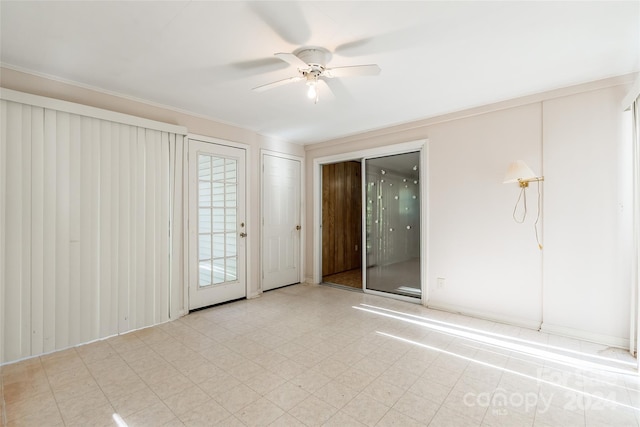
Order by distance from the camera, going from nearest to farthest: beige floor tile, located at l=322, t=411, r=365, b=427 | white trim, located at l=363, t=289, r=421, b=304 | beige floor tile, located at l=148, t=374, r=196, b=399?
beige floor tile, located at l=322, t=411, r=365, b=427
beige floor tile, located at l=148, t=374, r=196, b=399
white trim, located at l=363, t=289, r=421, b=304

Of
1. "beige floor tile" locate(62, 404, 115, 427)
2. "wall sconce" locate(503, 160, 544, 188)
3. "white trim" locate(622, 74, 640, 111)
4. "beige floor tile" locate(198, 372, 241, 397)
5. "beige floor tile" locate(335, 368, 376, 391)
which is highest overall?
"white trim" locate(622, 74, 640, 111)

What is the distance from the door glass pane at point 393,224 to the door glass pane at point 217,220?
205 cm

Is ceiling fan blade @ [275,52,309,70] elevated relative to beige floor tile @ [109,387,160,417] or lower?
elevated

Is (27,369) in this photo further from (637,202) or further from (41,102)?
(637,202)

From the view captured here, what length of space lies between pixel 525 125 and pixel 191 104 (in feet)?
12.3

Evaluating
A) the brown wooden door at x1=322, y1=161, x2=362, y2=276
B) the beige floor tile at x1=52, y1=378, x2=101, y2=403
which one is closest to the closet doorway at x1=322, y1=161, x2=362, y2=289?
the brown wooden door at x1=322, y1=161, x2=362, y2=276

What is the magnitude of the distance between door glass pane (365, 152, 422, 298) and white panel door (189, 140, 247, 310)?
196 centimetres

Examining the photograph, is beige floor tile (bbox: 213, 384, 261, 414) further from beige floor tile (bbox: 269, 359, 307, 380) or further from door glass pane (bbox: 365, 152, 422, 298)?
door glass pane (bbox: 365, 152, 422, 298)

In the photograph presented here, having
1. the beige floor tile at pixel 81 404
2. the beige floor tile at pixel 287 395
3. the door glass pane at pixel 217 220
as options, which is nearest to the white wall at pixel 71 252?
the door glass pane at pixel 217 220

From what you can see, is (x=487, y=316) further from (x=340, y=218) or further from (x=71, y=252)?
(x=71, y=252)

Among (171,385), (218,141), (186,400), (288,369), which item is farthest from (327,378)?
(218,141)

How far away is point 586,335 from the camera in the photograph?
2.82 metres

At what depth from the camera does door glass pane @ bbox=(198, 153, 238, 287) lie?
12.4ft

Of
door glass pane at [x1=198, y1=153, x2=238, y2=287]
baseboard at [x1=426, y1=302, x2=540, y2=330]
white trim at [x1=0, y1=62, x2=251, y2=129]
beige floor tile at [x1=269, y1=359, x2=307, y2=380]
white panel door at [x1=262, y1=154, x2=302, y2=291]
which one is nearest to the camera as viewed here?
beige floor tile at [x1=269, y1=359, x2=307, y2=380]
